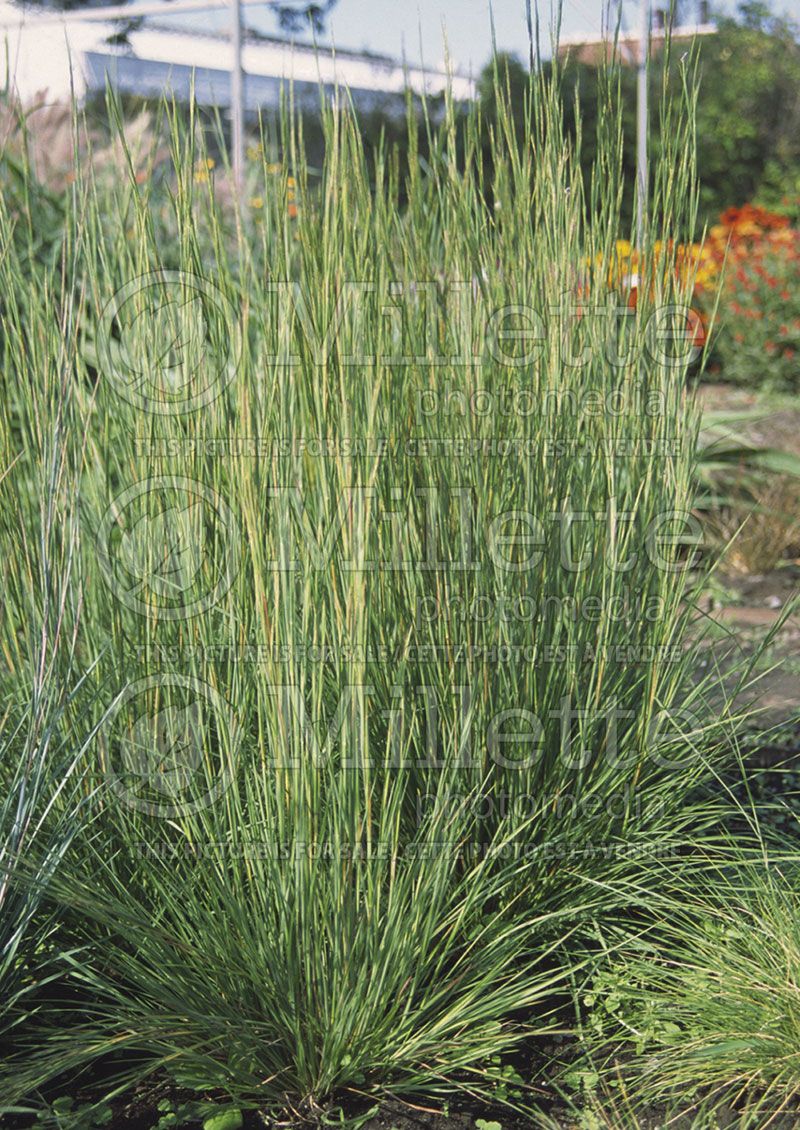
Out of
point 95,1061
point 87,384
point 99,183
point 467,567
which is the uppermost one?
point 99,183

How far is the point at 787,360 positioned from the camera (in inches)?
311

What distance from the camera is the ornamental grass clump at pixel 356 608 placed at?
1.40 m

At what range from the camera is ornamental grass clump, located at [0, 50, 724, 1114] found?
140 centimetres

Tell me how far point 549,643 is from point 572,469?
0.99ft

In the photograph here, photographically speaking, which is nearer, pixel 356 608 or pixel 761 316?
pixel 356 608

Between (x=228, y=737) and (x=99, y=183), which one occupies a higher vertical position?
(x=99, y=183)

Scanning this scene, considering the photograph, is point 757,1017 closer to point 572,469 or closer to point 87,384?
point 572,469

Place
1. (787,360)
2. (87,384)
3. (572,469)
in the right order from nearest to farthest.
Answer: (572,469) < (87,384) < (787,360)

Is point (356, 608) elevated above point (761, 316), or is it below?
below

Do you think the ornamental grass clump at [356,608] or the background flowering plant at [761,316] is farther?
the background flowering plant at [761,316]

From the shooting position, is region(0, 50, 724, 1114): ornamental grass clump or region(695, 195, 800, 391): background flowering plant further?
region(695, 195, 800, 391): background flowering plant

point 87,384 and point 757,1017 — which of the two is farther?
point 87,384

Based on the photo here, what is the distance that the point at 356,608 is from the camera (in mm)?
1309

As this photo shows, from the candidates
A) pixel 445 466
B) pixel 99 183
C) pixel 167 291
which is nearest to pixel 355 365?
pixel 445 466
